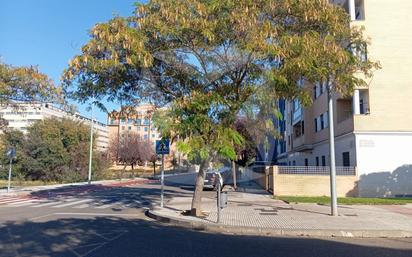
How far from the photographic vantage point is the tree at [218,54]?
1163cm

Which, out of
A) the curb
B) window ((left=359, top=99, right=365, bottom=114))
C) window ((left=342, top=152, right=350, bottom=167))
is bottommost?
the curb

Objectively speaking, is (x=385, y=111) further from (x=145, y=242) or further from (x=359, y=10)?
(x=145, y=242)

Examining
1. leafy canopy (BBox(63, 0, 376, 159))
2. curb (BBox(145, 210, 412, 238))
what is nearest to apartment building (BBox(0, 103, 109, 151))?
leafy canopy (BBox(63, 0, 376, 159))

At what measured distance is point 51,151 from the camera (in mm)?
41750

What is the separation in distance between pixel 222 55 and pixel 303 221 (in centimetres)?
605

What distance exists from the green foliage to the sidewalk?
96.2 feet

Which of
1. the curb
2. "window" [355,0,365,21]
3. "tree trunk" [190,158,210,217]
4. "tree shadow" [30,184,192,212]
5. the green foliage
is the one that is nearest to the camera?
the curb

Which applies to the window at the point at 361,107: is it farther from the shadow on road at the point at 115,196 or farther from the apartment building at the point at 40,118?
the apartment building at the point at 40,118

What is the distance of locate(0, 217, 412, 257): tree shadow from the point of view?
27.2 feet

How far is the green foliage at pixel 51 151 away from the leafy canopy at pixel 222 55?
1157 inches

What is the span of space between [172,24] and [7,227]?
7.59 metres

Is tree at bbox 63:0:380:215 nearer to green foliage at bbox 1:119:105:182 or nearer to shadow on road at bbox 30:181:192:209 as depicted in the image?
shadow on road at bbox 30:181:192:209

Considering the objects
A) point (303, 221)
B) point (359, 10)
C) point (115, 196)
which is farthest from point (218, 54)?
point (359, 10)

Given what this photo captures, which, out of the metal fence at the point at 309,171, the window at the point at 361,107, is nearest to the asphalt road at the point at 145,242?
the metal fence at the point at 309,171
